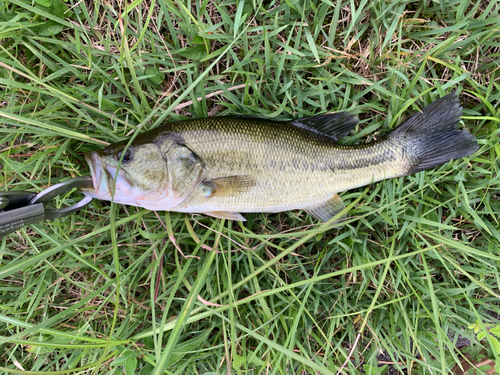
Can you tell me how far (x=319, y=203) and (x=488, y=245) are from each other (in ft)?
4.79

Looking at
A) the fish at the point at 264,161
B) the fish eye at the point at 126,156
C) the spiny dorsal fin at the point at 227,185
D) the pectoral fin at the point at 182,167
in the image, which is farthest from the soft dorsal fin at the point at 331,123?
the fish eye at the point at 126,156

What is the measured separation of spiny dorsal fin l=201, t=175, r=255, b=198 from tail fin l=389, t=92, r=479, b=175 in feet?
4.05

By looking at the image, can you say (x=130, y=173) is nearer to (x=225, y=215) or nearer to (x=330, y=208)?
(x=225, y=215)

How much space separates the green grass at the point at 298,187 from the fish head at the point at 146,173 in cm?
26

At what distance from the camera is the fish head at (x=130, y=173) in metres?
2.09

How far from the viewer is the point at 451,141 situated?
2279mm

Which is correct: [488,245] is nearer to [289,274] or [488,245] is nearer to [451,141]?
[451,141]

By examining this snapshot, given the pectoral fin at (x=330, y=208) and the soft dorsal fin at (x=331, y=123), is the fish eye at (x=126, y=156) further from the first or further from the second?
the pectoral fin at (x=330, y=208)

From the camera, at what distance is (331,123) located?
2.35 meters

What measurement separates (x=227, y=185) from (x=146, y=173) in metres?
0.60

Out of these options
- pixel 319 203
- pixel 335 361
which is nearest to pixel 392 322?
pixel 335 361

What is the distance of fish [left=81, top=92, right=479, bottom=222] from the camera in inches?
83.6

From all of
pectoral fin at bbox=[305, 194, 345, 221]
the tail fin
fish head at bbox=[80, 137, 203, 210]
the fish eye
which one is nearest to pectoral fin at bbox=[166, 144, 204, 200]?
fish head at bbox=[80, 137, 203, 210]

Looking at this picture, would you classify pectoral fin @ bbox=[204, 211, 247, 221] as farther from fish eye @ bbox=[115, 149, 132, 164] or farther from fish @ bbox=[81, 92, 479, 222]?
fish eye @ bbox=[115, 149, 132, 164]
